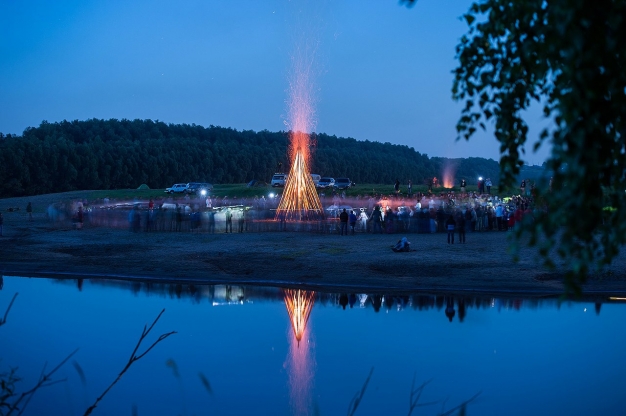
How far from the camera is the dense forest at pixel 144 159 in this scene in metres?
80.0

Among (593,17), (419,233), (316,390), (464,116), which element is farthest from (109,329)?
(419,233)

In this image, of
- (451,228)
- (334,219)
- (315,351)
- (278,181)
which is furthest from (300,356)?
(278,181)

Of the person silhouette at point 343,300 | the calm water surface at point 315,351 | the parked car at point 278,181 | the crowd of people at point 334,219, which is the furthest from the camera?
the parked car at point 278,181

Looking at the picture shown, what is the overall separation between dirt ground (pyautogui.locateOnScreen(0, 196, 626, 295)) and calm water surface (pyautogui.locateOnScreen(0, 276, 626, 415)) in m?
1.72

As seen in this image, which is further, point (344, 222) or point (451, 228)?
point (344, 222)

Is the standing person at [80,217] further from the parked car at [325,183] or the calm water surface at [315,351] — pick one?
the parked car at [325,183]

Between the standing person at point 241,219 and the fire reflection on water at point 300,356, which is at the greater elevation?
the standing person at point 241,219

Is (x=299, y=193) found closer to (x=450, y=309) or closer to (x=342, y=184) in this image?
(x=450, y=309)

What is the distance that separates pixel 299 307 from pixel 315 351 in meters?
4.25

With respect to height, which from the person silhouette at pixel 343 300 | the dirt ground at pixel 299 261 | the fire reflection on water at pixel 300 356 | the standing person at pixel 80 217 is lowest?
the fire reflection on water at pixel 300 356

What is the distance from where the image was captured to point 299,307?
19.8m

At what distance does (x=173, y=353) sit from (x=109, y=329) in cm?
281

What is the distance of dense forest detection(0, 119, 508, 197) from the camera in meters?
80.0

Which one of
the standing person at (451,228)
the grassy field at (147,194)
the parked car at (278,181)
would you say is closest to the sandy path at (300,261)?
the standing person at (451,228)
